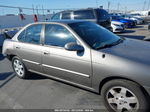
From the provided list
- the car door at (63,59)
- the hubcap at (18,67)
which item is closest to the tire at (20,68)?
the hubcap at (18,67)

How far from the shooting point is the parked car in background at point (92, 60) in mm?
2268

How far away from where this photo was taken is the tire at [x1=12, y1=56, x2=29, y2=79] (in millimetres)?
4202

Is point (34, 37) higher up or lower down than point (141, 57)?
higher up

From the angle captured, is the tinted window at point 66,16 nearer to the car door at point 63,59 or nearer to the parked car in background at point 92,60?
the parked car in background at point 92,60

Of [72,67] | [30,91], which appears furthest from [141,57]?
[30,91]

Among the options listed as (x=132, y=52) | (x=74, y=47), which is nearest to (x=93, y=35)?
(x=74, y=47)

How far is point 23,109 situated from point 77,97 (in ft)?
3.68

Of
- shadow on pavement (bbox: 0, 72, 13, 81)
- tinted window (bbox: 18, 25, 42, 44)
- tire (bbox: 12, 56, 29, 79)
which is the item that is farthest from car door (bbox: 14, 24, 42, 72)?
shadow on pavement (bbox: 0, 72, 13, 81)

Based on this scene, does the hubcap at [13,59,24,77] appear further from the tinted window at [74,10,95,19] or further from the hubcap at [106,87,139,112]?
the tinted window at [74,10,95,19]

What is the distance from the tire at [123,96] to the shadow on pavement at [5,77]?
2.97 m

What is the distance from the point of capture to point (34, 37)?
12.4 feet

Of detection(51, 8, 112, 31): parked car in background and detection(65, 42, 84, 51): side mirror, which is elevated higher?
detection(51, 8, 112, 31): parked car in background

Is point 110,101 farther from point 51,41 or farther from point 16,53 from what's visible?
point 16,53

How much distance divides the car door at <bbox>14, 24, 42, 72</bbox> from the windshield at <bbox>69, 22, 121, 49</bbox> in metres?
0.99
